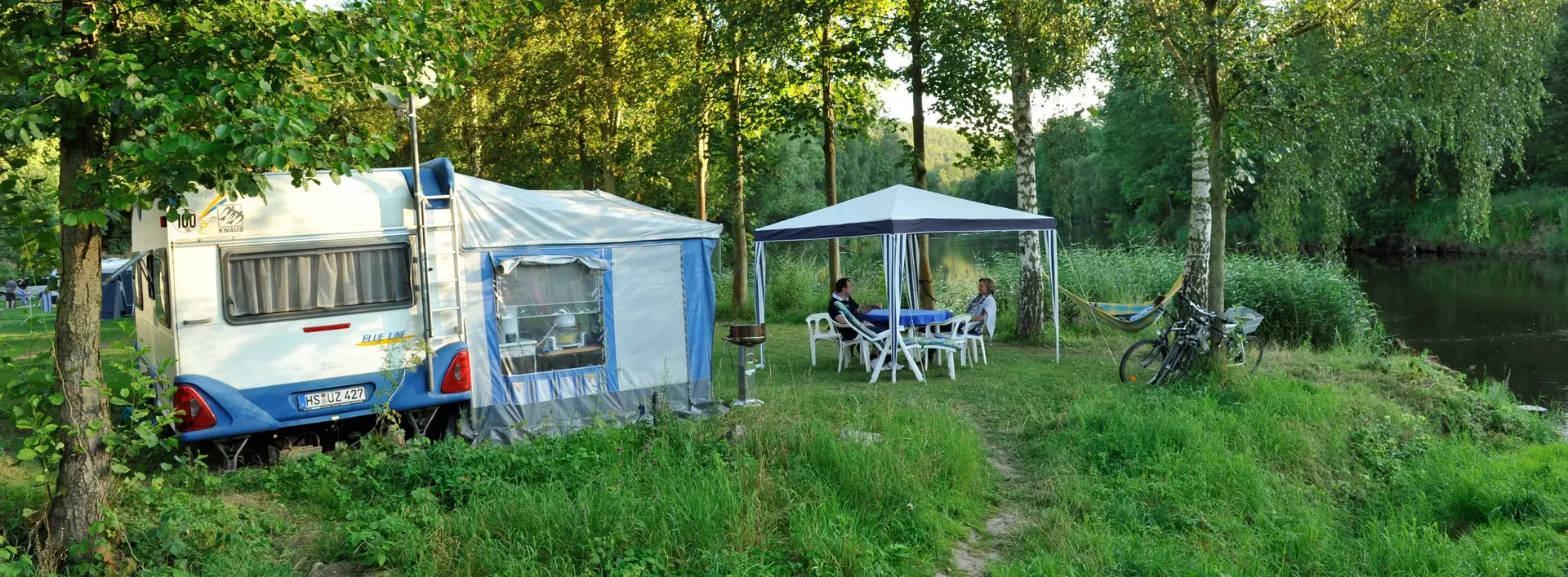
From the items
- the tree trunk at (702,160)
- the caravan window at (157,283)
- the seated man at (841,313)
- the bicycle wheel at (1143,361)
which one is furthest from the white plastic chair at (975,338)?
the caravan window at (157,283)

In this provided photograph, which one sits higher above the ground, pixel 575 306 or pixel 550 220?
pixel 550 220

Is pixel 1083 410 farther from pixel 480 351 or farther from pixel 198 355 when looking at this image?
pixel 198 355

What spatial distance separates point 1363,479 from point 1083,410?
1.88 metres

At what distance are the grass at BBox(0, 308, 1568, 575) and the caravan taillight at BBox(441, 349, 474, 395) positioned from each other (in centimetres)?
68

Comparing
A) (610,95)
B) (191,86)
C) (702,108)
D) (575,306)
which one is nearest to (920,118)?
(702,108)

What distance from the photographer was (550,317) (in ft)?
24.8

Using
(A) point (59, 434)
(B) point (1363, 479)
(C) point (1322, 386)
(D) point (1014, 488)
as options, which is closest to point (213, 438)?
(A) point (59, 434)

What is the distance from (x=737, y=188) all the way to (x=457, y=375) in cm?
907

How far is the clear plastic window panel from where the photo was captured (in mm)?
7363

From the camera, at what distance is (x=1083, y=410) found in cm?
755

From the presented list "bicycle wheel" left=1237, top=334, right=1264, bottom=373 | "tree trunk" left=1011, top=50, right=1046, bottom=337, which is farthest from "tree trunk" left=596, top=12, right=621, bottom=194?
"bicycle wheel" left=1237, top=334, right=1264, bottom=373

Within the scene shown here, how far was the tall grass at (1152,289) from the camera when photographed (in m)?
13.1

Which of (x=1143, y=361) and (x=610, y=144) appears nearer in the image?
(x=1143, y=361)

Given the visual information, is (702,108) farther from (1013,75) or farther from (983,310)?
(983,310)
